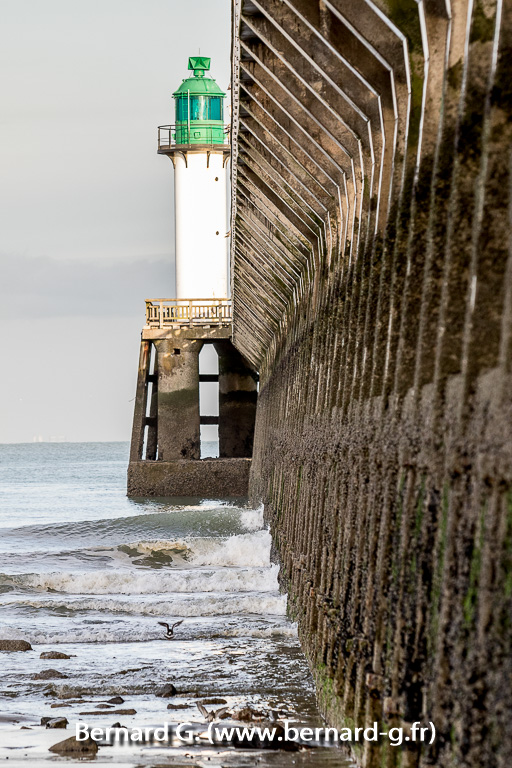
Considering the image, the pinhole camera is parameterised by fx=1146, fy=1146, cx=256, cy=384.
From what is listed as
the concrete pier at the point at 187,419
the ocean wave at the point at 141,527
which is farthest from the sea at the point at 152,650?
the concrete pier at the point at 187,419

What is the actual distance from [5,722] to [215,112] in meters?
36.8


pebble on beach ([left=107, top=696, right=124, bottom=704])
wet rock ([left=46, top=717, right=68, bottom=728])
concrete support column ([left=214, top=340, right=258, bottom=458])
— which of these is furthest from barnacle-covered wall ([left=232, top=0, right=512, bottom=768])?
concrete support column ([left=214, top=340, right=258, bottom=458])

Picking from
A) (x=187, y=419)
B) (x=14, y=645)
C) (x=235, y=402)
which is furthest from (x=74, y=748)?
(x=235, y=402)

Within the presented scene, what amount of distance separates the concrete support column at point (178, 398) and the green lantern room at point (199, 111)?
9.88 m

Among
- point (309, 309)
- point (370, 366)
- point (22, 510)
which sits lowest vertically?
point (22, 510)

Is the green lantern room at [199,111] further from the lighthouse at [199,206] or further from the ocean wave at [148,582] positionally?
the ocean wave at [148,582]

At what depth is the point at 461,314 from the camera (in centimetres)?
399

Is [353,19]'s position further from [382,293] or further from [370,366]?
[370,366]

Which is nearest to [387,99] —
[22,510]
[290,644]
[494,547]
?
[494,547]

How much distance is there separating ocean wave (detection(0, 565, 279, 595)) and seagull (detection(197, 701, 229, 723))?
6654 mm

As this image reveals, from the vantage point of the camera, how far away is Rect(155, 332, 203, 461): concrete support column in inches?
1302

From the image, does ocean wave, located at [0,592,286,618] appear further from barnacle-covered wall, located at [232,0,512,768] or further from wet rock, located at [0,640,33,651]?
wet rock, located at [0,640,33,651]

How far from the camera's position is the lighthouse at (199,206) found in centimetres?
4062

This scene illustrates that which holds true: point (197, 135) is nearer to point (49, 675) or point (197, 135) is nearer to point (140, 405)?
point (140, 405)
